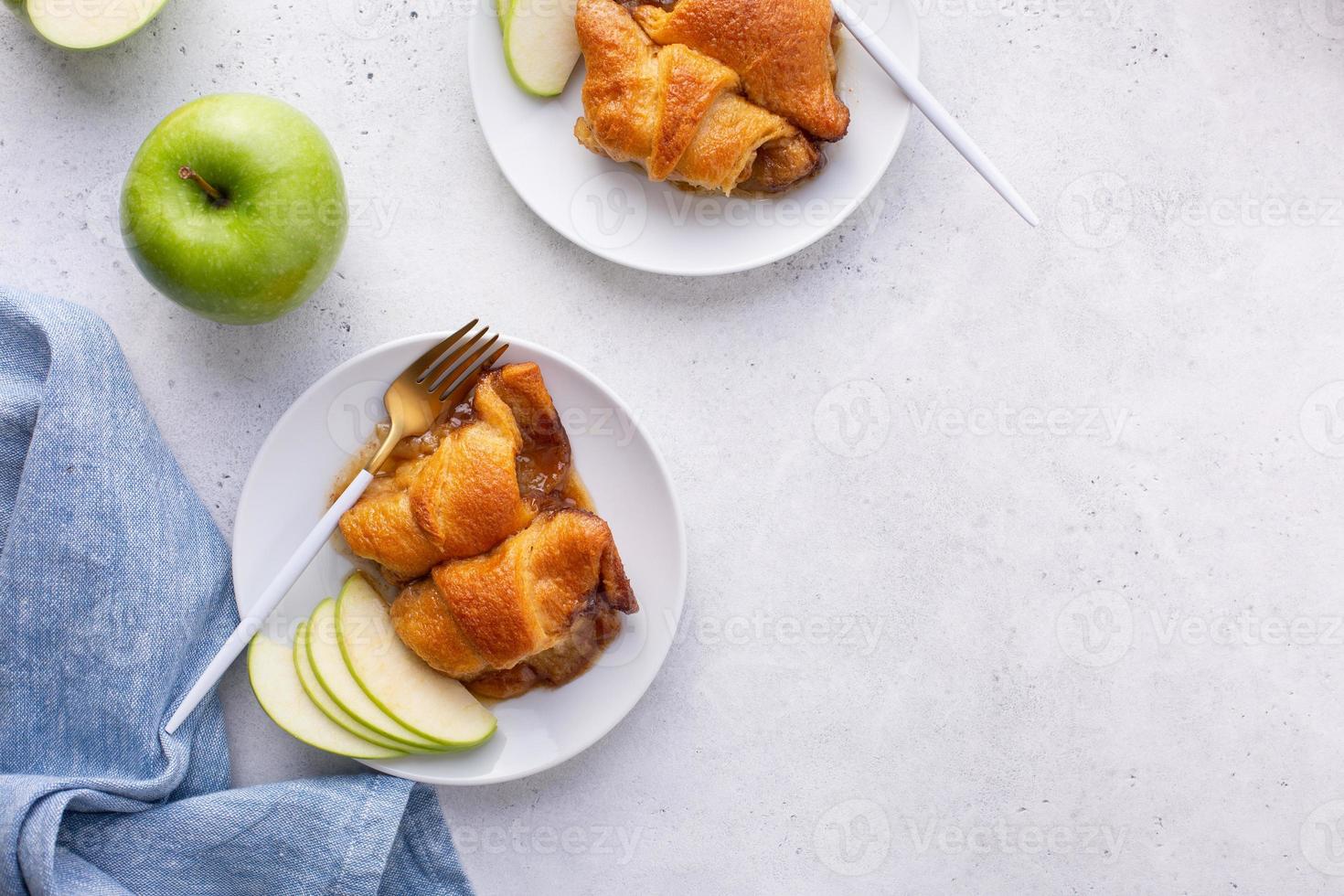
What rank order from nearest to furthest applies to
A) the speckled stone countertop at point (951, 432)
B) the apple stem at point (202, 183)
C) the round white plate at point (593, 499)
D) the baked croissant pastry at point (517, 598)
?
the apple stem at point (202, 183) → the baked croissant pastry at point (517, 598) → the round white plate at point (593, 499) → the speckled stone countertop at point (951, 432)

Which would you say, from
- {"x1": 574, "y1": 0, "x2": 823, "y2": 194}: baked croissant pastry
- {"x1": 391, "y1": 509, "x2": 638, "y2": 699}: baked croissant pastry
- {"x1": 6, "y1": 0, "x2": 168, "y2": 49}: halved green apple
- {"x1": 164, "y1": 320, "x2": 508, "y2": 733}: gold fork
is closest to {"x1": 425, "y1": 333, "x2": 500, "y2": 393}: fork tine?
{"x1": 164, "y1": 320, "x2": 508, "y2": 733}: gold fork

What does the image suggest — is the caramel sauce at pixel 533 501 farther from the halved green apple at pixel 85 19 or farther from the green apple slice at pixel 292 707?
the halved green apple at pixel 85 19

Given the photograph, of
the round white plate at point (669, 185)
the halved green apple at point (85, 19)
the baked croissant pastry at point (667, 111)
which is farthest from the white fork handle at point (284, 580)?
the halved green apple at point (85, 19)

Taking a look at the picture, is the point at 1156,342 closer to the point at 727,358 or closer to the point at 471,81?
the point at 727,358

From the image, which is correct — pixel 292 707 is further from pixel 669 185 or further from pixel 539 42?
pixel 539 42

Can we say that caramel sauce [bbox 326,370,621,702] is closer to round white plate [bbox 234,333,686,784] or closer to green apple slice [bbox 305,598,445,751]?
round white plate [bbox 234,333,686,784]

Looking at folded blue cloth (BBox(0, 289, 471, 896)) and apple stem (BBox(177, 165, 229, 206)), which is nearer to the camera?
apple stem (BBox(177, 165, 229, 206))
